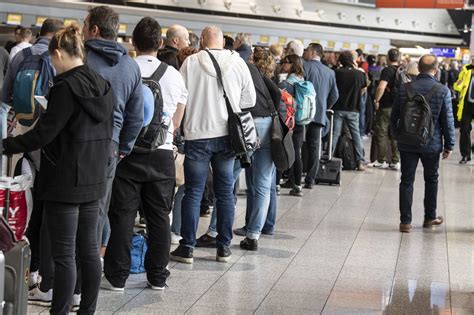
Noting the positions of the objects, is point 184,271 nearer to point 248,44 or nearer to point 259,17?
point 248,44

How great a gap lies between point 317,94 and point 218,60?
4.67m

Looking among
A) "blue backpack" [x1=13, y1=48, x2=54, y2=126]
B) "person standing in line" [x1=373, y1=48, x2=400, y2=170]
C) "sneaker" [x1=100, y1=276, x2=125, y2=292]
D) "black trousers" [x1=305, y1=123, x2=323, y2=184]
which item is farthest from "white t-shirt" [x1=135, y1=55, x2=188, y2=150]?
"person standing in line" [x1=373, y1=48, x2=400, y2=170]

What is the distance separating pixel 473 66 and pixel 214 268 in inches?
384

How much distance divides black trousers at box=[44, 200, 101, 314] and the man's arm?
0.66 m

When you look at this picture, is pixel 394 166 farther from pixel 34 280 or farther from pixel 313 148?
pixel 34 280

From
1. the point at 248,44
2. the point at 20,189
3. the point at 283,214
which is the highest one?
the point at 248,44

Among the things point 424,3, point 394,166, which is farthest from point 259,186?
point 424,3

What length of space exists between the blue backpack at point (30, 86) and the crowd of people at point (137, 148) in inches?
2.0

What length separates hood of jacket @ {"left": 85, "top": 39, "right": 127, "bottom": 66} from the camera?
17.8ft

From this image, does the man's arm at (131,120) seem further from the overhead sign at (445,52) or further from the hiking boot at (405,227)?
the overhead sign at (445,52)

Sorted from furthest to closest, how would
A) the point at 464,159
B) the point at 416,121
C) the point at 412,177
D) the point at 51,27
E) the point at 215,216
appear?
1. the point at 464,159
2. the point at 412,177
3. the point at 416,121
4. the point at 215,216
5. the point at 51,27

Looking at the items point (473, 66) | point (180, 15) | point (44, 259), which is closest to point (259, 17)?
point (180, 15)

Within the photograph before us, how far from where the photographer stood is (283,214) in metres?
9.88

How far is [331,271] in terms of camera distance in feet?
23.6
